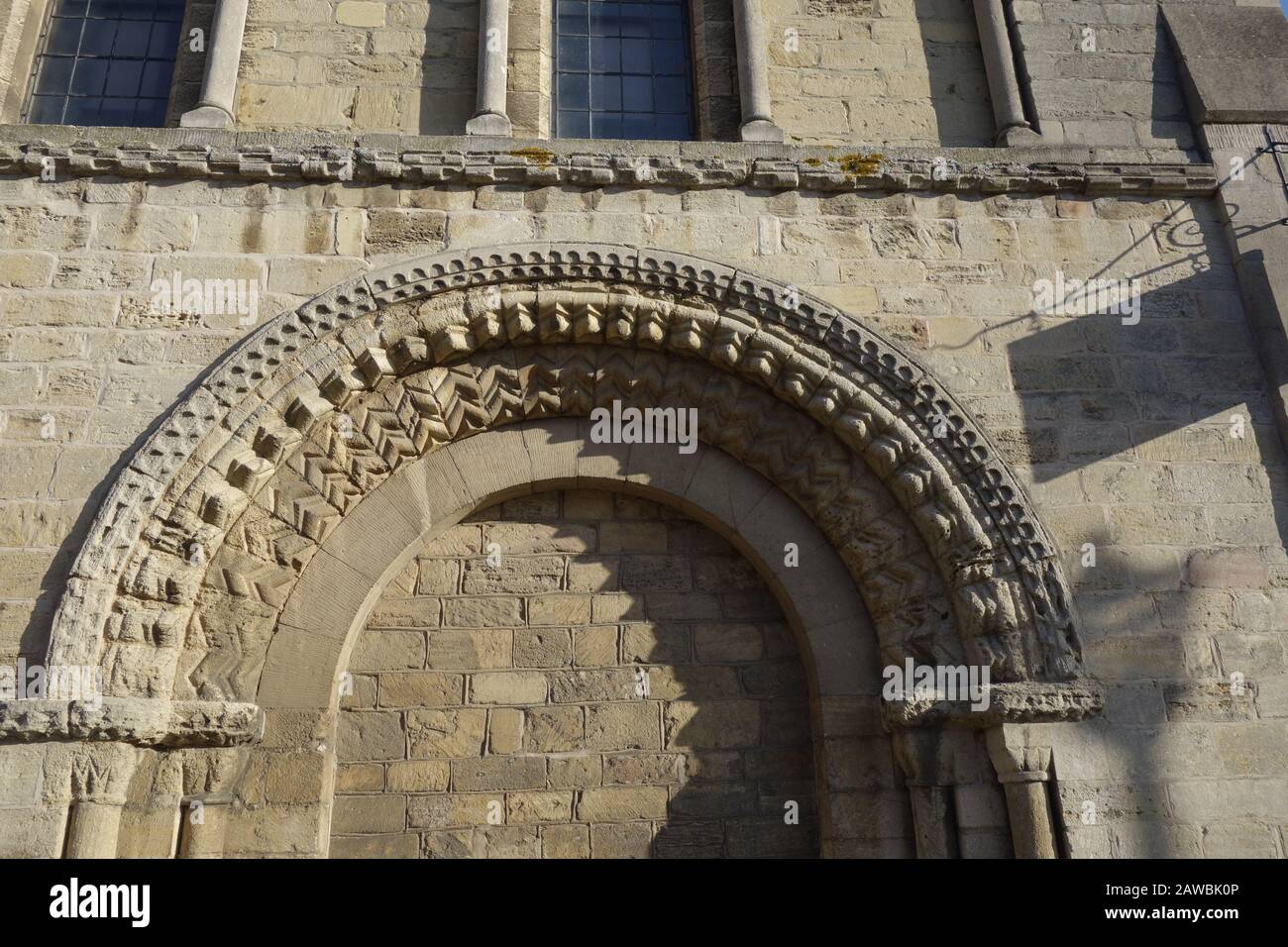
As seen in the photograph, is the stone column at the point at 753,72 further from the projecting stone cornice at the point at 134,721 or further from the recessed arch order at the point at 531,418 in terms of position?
the projecting stone cornice at the point at 134,721

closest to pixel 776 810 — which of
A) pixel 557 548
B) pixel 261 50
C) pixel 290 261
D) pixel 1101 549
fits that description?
pixel 557 548

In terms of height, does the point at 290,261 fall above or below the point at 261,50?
below

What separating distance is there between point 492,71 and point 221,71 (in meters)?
1.72

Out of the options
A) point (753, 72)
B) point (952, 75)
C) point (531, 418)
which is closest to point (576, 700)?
point (531, 418)

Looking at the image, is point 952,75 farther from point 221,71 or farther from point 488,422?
point 221,71

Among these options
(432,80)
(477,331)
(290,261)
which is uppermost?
(432,80)

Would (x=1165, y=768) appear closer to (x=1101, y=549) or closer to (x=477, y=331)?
(x=1101, y=549)

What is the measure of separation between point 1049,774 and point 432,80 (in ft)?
18.5

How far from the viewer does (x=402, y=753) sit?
5.47 metres

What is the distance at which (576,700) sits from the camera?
5637 millimetres

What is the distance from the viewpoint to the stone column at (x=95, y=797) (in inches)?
181

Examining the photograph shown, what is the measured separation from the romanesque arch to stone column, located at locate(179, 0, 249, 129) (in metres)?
1.56

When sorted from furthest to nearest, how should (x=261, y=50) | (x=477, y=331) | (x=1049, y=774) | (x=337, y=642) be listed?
(x=261, y=50) < (x=477, y=331) < (x=337, y=642) < (x=1049, y=774)

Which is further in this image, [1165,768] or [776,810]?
[776,810]
